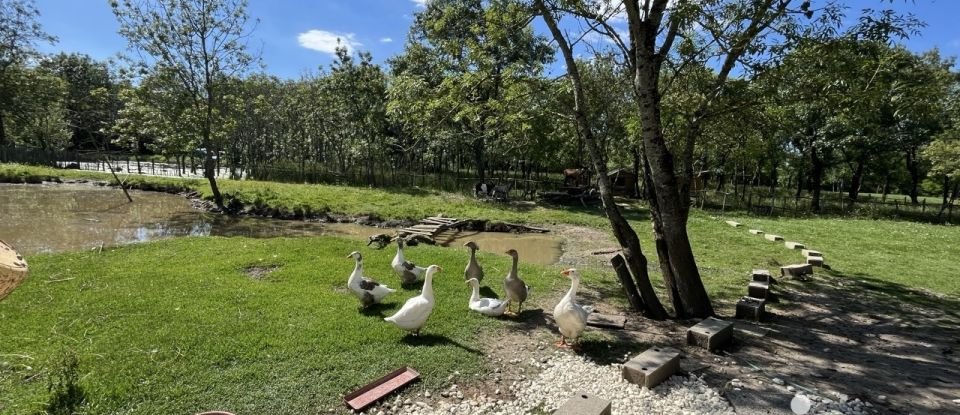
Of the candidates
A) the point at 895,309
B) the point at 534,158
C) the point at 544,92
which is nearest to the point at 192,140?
the point at 534,158

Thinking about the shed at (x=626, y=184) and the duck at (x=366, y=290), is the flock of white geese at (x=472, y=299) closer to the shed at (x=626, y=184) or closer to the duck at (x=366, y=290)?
the duck at (x=366, y=290)

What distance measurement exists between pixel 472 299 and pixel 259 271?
18.0 ft

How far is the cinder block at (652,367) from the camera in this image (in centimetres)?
528

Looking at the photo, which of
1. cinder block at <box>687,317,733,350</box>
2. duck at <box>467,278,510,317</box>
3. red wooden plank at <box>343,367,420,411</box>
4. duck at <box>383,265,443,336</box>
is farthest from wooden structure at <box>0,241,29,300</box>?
cinder block at <box>687,317,733,350</box>

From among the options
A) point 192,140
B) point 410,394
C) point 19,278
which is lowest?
point 410,394

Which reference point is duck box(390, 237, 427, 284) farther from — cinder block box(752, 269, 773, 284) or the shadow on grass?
cinder block box(752, 269, 773, 284)

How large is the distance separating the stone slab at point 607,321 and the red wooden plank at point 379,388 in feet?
10.1

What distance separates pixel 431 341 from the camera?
6688 mm

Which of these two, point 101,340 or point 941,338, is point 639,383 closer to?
point 941,338

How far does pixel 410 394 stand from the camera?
207 inches

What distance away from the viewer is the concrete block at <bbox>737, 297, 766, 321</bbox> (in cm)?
799

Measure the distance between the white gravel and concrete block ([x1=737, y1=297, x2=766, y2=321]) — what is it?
3241 millimetres

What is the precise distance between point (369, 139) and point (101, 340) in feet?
108

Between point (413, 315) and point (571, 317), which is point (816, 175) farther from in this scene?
point (413, 315)
